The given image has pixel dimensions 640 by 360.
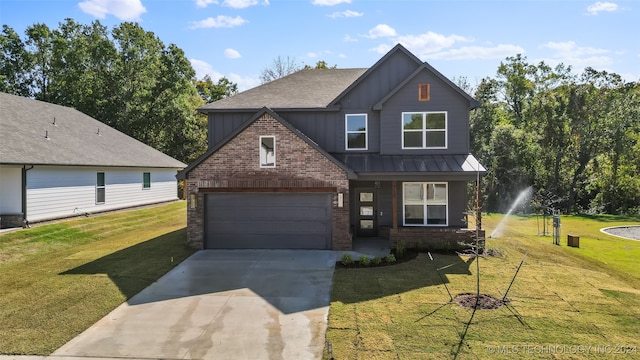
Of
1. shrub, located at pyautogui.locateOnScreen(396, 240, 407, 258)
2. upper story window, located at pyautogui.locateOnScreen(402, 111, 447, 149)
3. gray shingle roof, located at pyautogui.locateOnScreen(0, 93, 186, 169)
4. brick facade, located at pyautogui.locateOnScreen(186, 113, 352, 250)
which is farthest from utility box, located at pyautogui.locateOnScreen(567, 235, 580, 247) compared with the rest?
gray shingle roof, located at pyautogui.locateOnScreen(0, 93, 186, 169)

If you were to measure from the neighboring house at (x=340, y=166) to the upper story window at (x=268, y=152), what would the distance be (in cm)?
4

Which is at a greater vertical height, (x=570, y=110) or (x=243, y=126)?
(x=570, y=110)

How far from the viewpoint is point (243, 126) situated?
13680mm

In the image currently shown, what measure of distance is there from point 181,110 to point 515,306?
37892 millimetres

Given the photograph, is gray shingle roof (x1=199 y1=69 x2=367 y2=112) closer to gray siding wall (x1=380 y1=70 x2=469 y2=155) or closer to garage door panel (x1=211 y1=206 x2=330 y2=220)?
gray siding wall (x1=380 y1=70 x2=469 y2=155)

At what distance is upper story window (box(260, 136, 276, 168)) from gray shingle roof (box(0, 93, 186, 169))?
35.2 ft

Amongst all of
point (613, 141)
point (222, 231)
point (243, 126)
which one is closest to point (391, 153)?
point (243, 126)

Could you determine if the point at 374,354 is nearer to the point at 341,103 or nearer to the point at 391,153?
the point at 391,153

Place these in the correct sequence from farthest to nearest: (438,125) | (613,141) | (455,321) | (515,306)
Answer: (613,141)
(438,125)
(515,306)
(455,321)

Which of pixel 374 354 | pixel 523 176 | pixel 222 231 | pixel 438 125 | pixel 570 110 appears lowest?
pixel 374 354

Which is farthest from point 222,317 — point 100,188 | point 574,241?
point 100,188

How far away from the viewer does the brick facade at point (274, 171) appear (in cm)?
1364

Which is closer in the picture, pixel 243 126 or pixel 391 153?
pixel 243 126

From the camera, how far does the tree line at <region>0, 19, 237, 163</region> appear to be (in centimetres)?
3838
